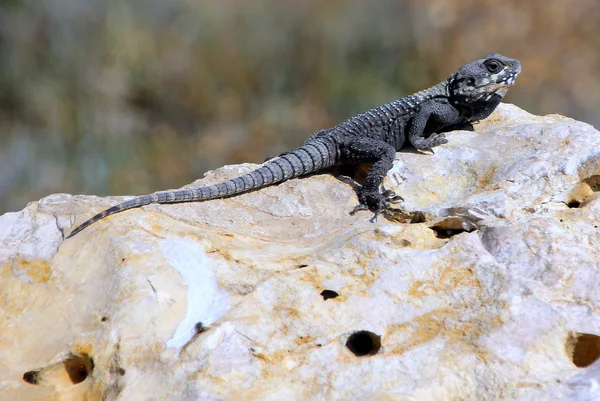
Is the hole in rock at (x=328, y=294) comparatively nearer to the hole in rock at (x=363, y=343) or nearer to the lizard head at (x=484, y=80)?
the hole in rock at (x=363, y=343)

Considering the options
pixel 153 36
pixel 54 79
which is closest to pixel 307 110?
pixel 153 36

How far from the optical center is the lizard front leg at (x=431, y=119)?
6.35 metres

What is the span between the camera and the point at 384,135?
6.50m

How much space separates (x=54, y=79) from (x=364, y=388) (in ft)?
27.5

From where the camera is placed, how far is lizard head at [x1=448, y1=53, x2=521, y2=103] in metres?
6.60

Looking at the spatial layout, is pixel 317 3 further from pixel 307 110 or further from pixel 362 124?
pixel 362 124

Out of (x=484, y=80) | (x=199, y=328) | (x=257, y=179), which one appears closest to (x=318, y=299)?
(x=199, y=328)

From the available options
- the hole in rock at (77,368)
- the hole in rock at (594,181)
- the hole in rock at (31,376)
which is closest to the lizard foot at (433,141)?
the hole in rock at (594,181)

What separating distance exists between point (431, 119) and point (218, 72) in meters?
5.13

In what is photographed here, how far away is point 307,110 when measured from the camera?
1109 centimetres

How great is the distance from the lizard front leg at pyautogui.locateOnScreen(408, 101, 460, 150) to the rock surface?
1.46 metres

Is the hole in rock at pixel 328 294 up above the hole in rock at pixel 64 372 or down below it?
above

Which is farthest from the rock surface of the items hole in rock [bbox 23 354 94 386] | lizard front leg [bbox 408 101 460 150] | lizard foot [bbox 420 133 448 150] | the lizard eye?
the lizard eye

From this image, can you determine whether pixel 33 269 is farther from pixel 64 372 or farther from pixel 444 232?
pixel 444 232
